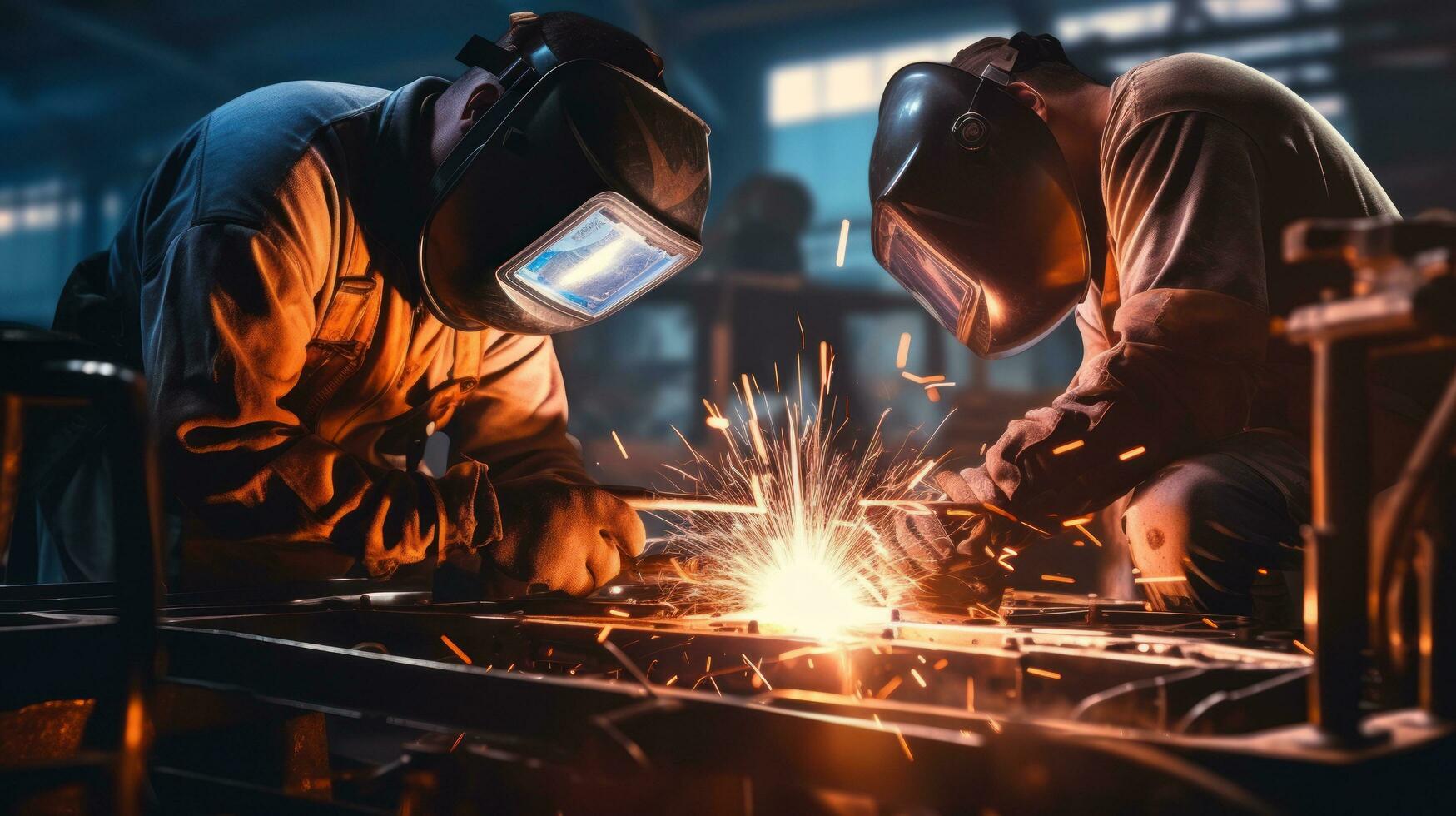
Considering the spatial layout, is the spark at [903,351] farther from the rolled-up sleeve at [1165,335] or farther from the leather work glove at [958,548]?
the rolled-up sleeve at [1165,335]

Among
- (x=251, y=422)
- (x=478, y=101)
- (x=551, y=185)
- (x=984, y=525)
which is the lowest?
(x=984, y=525)

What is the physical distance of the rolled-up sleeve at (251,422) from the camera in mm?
1899

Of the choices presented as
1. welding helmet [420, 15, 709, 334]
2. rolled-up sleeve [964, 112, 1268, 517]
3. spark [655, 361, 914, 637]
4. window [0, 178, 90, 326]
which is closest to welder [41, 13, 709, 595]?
welding helmet [420, 15, 709, 334]

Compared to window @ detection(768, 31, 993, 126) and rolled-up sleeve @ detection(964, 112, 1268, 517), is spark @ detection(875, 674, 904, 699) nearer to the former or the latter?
rolled-up sleeve @ detection(964, 112, 1268, 517)

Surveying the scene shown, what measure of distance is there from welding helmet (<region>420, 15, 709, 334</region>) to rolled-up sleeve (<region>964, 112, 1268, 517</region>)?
0.87 meters

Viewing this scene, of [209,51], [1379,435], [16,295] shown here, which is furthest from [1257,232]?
[16,295]

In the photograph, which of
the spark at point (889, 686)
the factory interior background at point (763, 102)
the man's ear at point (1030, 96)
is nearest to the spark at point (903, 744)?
the spark at point (889, 686)

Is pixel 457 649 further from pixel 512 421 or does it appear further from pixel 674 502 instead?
pixel 512 421

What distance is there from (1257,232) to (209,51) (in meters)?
8.23

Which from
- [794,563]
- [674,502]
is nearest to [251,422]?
[674,502]

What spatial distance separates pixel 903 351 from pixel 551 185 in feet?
16.6

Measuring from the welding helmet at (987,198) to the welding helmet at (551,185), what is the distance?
1.62 feet

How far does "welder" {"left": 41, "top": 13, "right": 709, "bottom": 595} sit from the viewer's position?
1.93 m

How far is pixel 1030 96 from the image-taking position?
238cm
